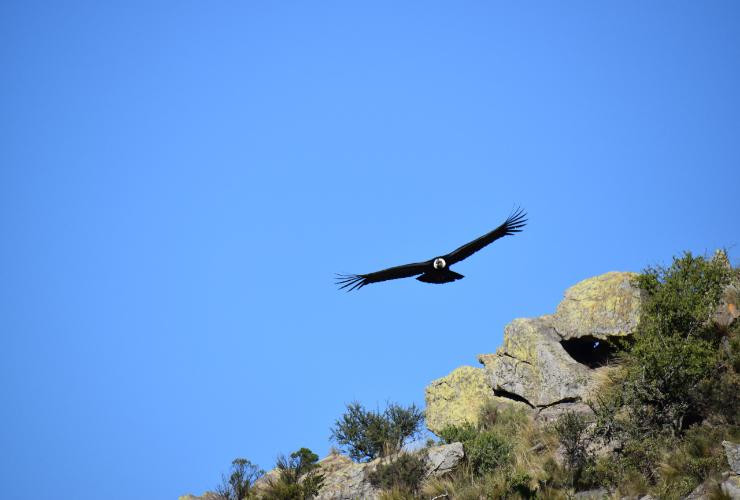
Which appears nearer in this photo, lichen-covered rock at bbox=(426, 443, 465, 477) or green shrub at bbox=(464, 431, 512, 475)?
green shrub at bbox=(464, 431, 512, 475)

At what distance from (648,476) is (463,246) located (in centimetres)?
742

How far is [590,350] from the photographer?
97.3 ft

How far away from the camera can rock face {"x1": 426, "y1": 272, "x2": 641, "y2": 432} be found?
27.8 meters

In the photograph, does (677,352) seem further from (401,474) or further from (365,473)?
(365,473)

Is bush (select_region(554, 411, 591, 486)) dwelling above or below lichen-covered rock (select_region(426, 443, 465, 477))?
below

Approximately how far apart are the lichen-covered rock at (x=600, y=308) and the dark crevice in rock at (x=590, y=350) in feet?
1.48

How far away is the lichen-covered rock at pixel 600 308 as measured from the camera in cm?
2800

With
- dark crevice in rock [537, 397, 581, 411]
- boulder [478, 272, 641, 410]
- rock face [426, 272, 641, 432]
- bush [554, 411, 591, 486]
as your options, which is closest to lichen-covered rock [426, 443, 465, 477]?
bush [554, 411, 591, 486]

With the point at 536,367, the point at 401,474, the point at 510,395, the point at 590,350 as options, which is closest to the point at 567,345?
the point at 590,350

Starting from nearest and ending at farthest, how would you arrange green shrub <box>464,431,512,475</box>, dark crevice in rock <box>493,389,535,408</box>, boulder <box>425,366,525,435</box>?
green shrub <box>464,431,512,475</box> < dark crevice in rock <box>493,389,535,408</box> < boulder <box>425,366,525,435</box>

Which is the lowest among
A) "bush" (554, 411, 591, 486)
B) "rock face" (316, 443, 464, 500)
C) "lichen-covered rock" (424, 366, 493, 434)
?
"bush" (554, 411, 591, 486)

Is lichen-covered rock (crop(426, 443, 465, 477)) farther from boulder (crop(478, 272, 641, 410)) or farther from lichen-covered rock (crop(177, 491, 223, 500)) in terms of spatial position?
lichen-covered rock (crop(177, 491, 223, 500))

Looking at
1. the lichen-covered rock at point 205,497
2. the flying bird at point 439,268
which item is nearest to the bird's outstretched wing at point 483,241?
the flying bird at point 439,268

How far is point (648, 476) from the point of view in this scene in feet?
69.4
